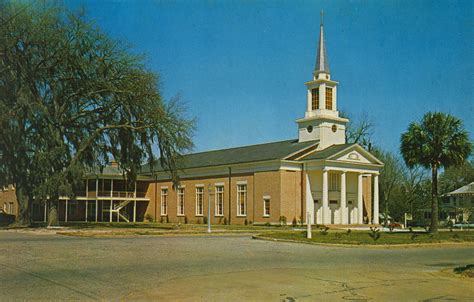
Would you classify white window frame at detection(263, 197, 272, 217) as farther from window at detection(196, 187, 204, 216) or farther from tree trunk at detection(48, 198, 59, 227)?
tree trunk at detection(48, 198, 59, 227)

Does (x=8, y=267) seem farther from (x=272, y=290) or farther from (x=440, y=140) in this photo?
(x=440, y=140)

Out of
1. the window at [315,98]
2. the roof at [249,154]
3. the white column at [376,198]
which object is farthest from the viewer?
the window at [315,98]

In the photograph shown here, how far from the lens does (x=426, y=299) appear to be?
10812 millimetres

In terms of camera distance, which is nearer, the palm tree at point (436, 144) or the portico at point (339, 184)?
the palm tree at point (436, 144)

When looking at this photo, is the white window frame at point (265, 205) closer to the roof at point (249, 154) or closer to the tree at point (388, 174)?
the roof at point (249, 154)

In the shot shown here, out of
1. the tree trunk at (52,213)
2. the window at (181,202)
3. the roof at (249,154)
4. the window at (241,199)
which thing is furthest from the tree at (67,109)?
the window at (181,202)

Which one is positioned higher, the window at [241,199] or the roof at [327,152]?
the roof at [327,152]

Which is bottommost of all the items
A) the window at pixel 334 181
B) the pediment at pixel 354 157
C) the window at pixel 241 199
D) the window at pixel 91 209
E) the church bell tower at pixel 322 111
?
the window at pixel 91 209

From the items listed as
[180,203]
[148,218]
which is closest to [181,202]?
[180,203]

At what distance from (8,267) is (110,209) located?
54257 millimetres

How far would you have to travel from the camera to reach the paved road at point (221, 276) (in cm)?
1095

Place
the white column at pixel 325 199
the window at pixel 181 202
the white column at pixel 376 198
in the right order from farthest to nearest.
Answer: the window at pixel 181 202
the white column at pixel 376 198
the white column at pixel 325 199

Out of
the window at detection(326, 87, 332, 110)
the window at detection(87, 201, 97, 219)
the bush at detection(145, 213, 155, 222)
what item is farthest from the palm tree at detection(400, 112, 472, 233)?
the window at detection(87, 201, 97, 219)

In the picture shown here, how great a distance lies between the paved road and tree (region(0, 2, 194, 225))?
18092mm
